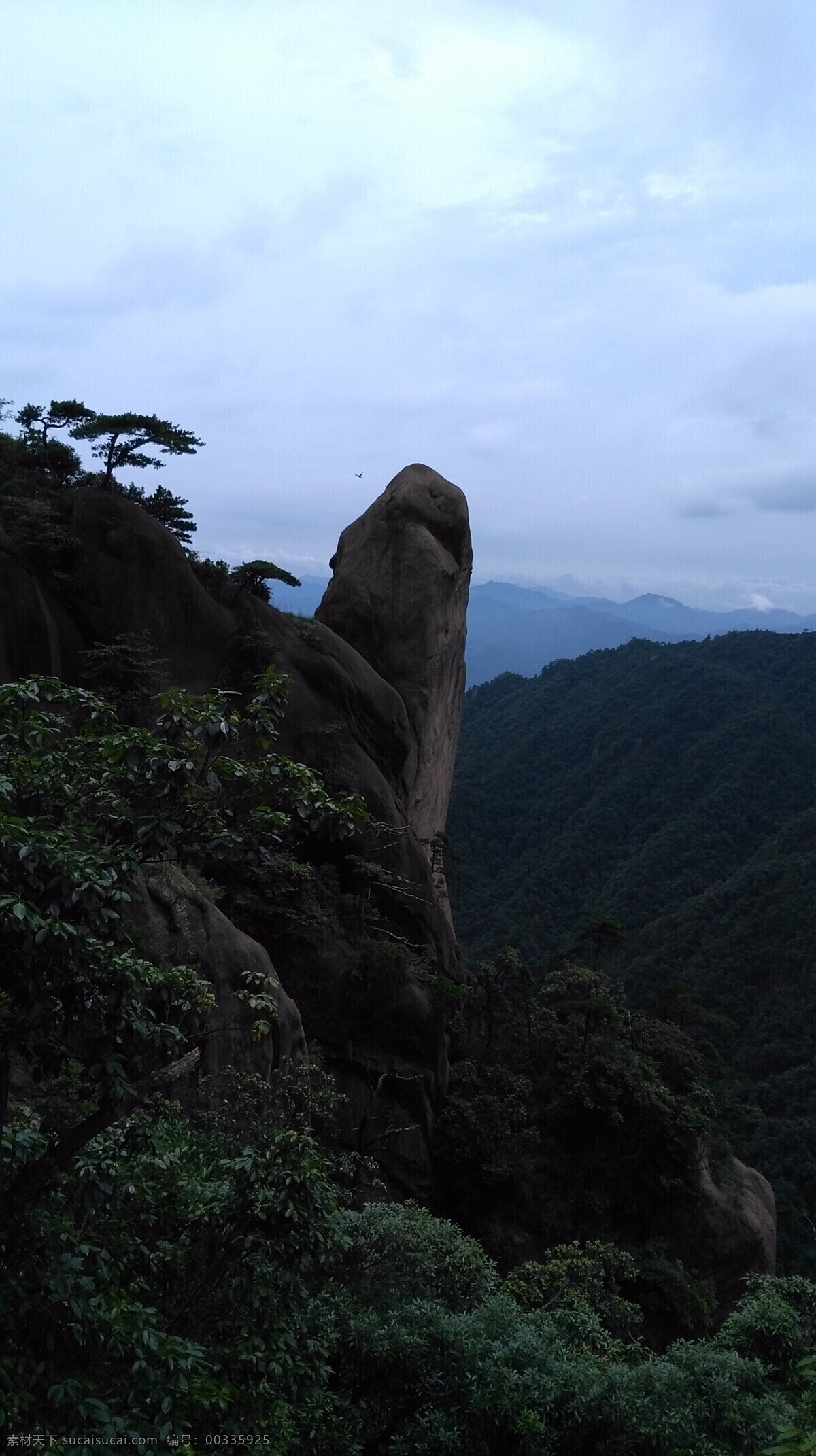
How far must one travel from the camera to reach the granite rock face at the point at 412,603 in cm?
2250

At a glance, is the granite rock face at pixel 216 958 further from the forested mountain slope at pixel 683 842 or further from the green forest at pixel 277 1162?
the forested mountain slope at pixel 683 842

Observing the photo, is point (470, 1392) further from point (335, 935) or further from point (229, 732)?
point (335, 935)

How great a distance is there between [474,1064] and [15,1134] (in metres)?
14.3

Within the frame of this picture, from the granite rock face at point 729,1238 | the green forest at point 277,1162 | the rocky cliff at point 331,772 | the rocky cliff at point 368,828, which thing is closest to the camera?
the green forest at point 277,1162

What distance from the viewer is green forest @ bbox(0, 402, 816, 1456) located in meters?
3.92

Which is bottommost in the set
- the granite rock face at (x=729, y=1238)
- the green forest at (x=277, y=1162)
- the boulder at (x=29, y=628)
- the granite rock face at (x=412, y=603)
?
the granite rock face at (x=729, y=1238)

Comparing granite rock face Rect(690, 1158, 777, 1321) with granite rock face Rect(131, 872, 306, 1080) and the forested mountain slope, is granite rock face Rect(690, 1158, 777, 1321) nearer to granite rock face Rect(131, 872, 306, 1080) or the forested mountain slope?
the forested mountain slope

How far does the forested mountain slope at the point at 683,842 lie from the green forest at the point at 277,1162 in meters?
5.59

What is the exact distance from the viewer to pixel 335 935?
1536cm

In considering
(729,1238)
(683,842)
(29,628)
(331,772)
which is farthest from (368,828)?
(683,842)

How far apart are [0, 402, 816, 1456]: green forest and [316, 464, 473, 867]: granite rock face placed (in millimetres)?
3783

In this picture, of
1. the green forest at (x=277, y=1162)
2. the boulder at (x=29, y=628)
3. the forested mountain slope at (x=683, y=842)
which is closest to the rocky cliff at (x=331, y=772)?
the boulder at (x=29, y=628)

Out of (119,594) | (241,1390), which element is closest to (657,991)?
(119,594)

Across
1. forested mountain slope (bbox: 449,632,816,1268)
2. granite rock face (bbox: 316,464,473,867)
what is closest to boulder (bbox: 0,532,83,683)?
granite rock face (bbox: 316,464,473,867)
